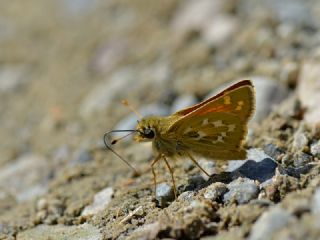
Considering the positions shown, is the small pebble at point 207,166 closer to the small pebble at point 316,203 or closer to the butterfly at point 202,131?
the butterfly at point 202,131

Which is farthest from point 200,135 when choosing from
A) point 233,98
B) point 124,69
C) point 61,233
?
point 124,69

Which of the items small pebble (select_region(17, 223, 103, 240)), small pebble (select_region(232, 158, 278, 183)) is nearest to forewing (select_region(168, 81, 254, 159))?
small pebble (select_region(232, 158, 278, 183))

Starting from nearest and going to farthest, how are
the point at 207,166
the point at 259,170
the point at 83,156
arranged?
1. the point at 259,170
2. the point at 207,166
3. the point at 83,156

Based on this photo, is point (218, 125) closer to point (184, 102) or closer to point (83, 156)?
point (184, 102)

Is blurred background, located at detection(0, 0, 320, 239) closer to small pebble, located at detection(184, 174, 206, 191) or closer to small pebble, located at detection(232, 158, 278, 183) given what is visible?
small pebble, located at detection(232, 158, 278, 183)

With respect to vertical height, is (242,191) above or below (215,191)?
below
